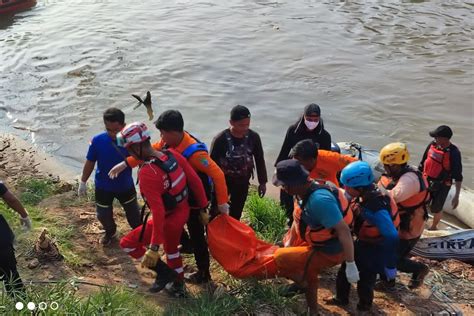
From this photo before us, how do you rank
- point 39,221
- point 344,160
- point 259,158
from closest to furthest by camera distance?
point 344,160 → point 259,158 → point 39,221

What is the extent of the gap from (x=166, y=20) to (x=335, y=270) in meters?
17.6

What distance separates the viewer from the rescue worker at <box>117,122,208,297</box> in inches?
171

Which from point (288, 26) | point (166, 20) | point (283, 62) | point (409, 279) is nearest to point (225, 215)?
point (409, 279)

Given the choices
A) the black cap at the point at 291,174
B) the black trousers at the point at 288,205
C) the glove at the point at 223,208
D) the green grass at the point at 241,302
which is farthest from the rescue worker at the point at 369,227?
Result: the black trousers at the point at 288,205

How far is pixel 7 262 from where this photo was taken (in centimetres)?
426

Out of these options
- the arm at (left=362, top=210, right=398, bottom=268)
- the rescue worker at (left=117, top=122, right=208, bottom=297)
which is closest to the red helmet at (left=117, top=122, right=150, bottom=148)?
the rescue worker at (left=117, top=122, right=208, bottom=297)

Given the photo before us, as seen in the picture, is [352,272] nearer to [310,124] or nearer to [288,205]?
[310,124]

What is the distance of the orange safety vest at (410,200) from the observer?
193 inches

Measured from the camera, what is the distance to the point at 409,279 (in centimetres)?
577

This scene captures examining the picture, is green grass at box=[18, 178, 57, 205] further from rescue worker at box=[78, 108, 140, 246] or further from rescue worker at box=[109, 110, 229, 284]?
rescue worker at box=[109, 110, 229, 284]

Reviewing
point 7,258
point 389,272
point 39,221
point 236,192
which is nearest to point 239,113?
point 236,192

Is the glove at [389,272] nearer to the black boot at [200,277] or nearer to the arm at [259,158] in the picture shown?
the black boot at [200,277]

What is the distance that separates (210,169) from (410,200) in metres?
1.90

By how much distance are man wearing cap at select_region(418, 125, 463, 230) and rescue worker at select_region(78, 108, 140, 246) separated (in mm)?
3836
